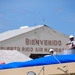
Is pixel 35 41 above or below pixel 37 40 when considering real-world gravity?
below

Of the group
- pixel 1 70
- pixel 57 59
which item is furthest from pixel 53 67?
pixel 1 70

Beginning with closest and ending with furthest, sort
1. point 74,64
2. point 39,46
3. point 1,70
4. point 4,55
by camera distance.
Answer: point 74,64
point 1,70
point 4,55
point 39,46

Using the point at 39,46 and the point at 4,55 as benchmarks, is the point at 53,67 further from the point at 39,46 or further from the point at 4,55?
the point at 39,46

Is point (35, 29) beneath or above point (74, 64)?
above

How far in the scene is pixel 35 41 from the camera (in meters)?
33.7

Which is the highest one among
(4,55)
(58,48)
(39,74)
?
(58,48)

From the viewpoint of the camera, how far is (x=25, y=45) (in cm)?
3353

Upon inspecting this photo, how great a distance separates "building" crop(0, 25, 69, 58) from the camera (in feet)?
107

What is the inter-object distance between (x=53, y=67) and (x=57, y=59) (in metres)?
0.26

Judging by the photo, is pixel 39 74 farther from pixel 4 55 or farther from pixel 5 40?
pixel 5 40

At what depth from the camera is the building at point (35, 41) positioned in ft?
107

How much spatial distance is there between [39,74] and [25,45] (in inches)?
1091

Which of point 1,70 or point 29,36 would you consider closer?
point 1,70

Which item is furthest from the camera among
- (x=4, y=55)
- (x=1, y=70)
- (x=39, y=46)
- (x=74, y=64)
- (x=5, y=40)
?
(x=39, y=46)
